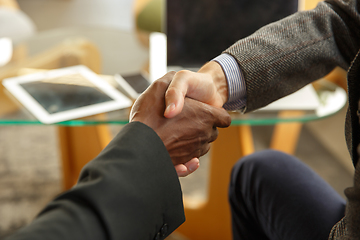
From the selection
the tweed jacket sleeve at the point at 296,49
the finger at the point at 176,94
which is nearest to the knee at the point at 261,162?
the tweed jacket sleeve at the point at 296,49

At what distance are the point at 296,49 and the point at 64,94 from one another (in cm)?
70

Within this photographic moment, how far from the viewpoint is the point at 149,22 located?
2.14 meters

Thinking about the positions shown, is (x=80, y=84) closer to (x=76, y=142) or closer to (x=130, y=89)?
(x=130, y=89)

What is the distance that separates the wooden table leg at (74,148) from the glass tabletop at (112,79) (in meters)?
0.28

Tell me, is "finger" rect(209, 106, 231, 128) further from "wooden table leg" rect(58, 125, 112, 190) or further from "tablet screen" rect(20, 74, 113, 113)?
"wooden table leg" rect(58, 125, 112, 190)

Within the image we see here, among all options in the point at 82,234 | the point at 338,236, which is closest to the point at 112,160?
the point at 82,234

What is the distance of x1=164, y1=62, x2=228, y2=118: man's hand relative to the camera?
0.69 meters

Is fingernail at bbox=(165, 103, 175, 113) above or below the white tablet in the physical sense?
above

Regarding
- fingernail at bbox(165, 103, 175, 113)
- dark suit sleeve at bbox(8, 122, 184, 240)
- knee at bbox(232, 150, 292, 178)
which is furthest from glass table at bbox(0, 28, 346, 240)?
dark suit sleeve at bbox(8, 122, 184, 240)

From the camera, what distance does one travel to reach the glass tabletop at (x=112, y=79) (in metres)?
1.02

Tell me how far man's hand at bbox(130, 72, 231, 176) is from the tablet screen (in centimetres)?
42

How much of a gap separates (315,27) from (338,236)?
0.48 meters

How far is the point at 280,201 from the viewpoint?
78 centimetres

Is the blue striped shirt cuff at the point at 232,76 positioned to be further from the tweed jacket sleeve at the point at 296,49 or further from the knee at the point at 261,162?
the knee at the point at 261,162
